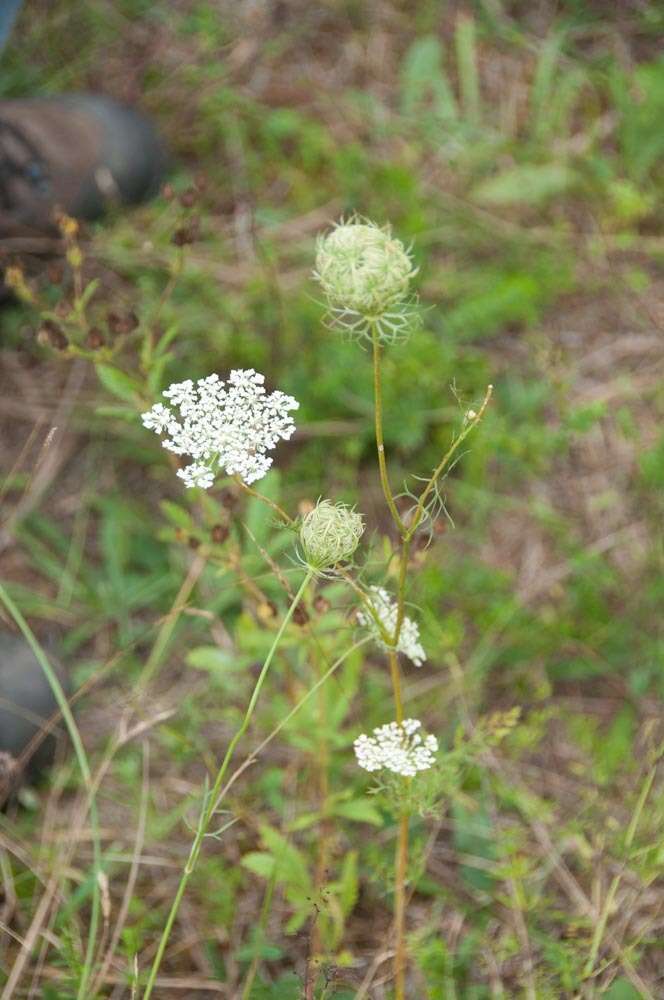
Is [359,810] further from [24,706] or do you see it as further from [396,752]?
[24,706]

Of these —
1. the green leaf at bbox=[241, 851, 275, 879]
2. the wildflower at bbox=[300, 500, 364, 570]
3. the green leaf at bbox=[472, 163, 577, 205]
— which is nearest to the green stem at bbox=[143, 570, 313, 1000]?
the wildflower at bbox=[300, 500, 364, 570]

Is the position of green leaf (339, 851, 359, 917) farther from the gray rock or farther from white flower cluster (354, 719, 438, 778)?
the gray rock

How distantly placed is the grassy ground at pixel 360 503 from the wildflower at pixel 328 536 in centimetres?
49

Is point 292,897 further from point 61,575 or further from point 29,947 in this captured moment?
point 61,575

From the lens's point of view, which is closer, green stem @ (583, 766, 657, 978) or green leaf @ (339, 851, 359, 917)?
green stem @ (583, 766, 657, 978)

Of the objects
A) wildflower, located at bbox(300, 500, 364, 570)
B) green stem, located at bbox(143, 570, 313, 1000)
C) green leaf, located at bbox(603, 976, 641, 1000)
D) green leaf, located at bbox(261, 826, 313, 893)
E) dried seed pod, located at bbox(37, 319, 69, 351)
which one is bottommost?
green leaf, located at bbox(603, 976, 641, 1000)

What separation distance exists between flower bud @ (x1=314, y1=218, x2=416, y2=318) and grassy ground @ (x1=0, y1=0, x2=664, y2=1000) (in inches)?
21.3

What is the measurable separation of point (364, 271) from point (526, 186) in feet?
6.55

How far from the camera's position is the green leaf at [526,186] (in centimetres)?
336

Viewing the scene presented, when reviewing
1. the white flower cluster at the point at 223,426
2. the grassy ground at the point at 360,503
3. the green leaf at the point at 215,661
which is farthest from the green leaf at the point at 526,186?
the white flower cluster at the point at 223,426

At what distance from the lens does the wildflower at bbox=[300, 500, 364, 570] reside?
1502 mm

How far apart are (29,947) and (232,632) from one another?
3.04 feet

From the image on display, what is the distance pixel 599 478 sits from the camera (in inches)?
121

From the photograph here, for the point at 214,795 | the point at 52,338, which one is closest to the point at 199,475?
the point at 214,795
